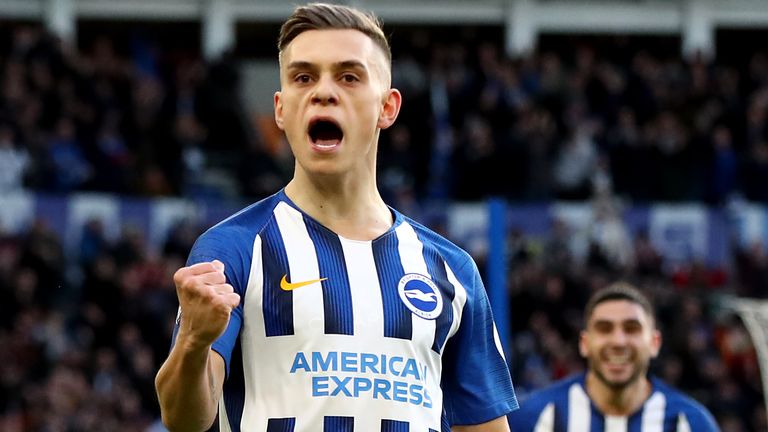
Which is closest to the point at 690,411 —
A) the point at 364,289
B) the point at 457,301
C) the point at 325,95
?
the point at 457,301

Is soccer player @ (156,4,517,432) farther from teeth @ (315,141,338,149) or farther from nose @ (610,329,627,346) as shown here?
nose @ (610,329,627,346)

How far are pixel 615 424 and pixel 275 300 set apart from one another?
4044 mm

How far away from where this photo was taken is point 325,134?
3895 mm

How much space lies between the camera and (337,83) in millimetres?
3893

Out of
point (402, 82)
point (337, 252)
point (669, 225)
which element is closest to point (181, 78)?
point (402, 82)

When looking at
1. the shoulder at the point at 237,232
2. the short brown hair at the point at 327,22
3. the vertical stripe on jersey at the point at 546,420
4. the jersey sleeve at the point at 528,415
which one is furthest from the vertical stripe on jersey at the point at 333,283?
the vertical stripe on jersey at the point at 546,420

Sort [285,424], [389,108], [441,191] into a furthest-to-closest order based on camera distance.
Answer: [441,191], [389,108], [285,424]

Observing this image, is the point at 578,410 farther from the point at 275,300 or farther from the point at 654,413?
the point at 275,300

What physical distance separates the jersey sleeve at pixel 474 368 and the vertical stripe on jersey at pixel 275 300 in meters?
0.50

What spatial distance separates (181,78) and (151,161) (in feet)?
6.98

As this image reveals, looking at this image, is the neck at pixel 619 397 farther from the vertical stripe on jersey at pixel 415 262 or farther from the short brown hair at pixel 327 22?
the short brown hair at pixel 327 22

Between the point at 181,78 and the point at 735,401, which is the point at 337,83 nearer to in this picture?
the point at 735,401

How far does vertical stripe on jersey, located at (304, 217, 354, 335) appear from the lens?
3.80 m

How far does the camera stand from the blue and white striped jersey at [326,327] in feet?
12.3
